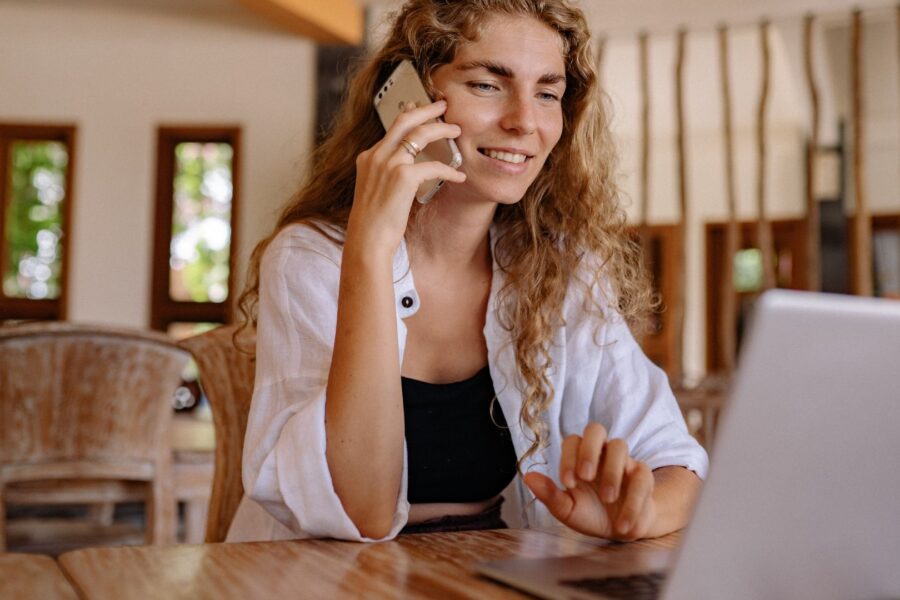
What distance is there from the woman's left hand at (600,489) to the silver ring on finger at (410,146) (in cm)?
48

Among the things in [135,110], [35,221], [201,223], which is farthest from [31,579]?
[35,221]

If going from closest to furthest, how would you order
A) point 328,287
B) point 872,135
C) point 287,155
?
1. point 328,287
2. point 287,155
3. point 872,135

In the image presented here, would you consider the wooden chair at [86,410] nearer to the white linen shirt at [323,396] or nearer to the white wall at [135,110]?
the white linen shirt at [323,396]

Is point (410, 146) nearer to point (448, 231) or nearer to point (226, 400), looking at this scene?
point (448, 231)

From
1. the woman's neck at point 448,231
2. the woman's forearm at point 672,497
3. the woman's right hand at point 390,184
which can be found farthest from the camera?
the woman's neck at point 448,231

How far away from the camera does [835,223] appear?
8.38m

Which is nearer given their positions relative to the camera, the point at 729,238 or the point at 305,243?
the point at 305,243

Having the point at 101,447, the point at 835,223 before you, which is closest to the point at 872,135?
the point at 835,223

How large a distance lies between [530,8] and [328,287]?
0.54 m

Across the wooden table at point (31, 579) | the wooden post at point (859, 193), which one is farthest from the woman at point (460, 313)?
the wooden post at point (859, 193)

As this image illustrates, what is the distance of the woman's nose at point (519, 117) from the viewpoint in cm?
141

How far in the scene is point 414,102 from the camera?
56.2 inches

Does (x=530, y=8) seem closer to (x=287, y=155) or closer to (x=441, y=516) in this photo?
(x=441, y=516)

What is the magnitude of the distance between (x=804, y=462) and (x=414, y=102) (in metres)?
0.96
